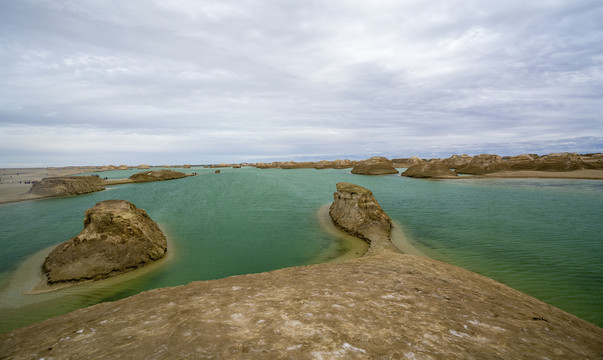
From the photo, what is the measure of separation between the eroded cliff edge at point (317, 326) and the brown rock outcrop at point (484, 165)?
53741mm

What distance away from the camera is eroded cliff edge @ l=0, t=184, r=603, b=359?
2545mm

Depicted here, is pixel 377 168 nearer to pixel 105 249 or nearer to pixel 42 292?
pixel 105 249

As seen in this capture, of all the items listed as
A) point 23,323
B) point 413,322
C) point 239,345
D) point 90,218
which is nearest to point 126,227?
point 90,218

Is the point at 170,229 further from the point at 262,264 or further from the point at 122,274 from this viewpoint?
the point at 262,264

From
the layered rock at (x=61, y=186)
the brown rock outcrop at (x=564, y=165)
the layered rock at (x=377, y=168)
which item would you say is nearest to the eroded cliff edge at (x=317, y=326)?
the layered rock at (x=61, y=186)

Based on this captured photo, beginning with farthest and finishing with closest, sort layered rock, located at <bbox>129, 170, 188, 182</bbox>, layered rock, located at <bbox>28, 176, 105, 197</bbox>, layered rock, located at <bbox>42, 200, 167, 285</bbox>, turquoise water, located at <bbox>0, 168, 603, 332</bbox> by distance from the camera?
layered rock, located at <bbox>129, 170, 188, 182</bbox> < layered rock, located at <bbox>28, 176, 105, 197</bbox> < layered rock, located at <bbox>42, 200, 167, 285</bbox> < turquoise water, located at <bbox>0, 168, 603, 332</bbox>

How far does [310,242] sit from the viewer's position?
453 inches

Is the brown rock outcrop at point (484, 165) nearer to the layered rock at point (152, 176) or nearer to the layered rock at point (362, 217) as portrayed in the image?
the layered rock at point (362, 217)

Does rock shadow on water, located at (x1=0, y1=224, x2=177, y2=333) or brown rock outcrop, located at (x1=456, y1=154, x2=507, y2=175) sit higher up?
brown rock outcrop, located at (x1=456, y1=154, x2=507, y2=175)

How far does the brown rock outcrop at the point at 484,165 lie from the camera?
46250 millimetres

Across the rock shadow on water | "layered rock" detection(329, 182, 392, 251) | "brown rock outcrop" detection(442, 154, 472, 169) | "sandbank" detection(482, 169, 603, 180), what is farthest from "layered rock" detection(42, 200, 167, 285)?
"brown rock outcrop" detection(442, 154, 472, 169)

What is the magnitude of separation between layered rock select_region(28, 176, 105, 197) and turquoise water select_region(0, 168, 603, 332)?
6346mm

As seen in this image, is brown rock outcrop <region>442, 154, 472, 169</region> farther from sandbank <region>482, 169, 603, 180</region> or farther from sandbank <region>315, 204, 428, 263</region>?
sandbank <region>315, 204, 428, 263</region>

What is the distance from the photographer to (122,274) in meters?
8.25
